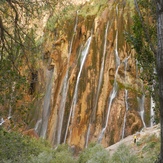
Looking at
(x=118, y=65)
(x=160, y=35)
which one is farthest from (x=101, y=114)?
(x=160, y=35)

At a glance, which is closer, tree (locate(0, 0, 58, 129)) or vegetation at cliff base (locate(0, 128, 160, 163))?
tree (locate(0, 0, 58, 129))

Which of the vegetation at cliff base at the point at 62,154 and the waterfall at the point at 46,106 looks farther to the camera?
the waterfall at the point at 46,106

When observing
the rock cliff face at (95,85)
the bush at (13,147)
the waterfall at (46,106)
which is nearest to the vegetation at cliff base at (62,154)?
the bush at (13,147)

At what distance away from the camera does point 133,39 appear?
12594 millimetres

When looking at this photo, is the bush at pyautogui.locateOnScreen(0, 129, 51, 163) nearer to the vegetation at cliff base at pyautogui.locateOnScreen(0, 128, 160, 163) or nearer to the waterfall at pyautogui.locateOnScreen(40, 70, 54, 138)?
the vegetation at cliff base at pyautogui.locateOnScreen(0, 128, 160, 163)

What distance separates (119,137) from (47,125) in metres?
9.22

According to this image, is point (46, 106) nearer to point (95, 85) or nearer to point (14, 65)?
point (95, 85)

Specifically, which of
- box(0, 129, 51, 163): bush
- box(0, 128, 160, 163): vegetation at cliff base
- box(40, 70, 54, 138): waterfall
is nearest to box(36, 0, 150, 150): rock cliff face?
box(40, 70, 54, 138): waterfall

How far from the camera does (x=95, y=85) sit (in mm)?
26375

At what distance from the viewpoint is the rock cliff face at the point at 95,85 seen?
23391mm

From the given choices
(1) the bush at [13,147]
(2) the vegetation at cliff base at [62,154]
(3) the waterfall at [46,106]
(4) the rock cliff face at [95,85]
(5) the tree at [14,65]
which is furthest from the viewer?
(3) the waterfall at [46,106]

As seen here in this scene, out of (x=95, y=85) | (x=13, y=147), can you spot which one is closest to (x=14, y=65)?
(x=13, y=147)

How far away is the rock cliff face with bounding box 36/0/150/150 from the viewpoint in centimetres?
2339

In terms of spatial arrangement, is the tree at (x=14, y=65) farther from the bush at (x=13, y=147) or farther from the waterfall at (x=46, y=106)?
the waterfall at (x=46, y=106)
